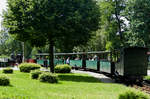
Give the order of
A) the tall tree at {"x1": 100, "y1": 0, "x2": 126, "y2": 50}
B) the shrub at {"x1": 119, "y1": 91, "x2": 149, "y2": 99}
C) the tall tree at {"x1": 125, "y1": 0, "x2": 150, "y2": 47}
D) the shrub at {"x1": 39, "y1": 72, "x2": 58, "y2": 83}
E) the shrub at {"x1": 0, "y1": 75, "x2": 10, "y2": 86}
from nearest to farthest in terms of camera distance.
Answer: the shrub at {"x1": 119, "y1": 91, "x2": 149, "y2": 99} < the shrub at {"x1": 0, "y1": 75, "x2": 10, "y2": 86} < the shrub at {"x1": 39, "y1": 72, "x2": 58, "y2": 83} < the tall tree at {"x1": 125, "y1": 0, "x2": 150, "y2": 47} < the tall tree at {"x1": 100, "y1": 0, "x2": 126, "y2": 50}

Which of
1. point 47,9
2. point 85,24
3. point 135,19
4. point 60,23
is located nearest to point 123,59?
point 85,24

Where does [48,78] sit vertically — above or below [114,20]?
below

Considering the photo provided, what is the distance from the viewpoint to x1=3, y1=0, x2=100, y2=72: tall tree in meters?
19.8

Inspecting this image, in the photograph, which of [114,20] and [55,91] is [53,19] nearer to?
[55,91]

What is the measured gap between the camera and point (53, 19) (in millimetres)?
19625

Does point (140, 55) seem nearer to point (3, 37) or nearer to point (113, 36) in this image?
point (113, 36)

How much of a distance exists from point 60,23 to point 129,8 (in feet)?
65.8

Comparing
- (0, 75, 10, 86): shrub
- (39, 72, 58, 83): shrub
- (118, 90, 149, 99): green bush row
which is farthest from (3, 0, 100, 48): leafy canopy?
(118, 90, 149, 99): green bush row

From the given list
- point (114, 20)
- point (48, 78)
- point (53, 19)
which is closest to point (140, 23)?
point (114, 20)

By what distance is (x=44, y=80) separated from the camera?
16141 millimetres

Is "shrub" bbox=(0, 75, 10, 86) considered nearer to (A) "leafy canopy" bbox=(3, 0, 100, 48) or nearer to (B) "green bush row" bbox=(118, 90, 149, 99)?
(B) "green bush row" bbox=(118, 90, 149, 99)

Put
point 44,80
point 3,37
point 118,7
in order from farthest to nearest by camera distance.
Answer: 1. point 3,37
2. point 118,7
3. point 44,80

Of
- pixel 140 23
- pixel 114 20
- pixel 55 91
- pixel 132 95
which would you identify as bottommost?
pixel 55 91

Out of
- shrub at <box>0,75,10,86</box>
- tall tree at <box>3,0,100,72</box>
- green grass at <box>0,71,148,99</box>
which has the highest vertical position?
tall tree at <box>3,0,100,72</box>
